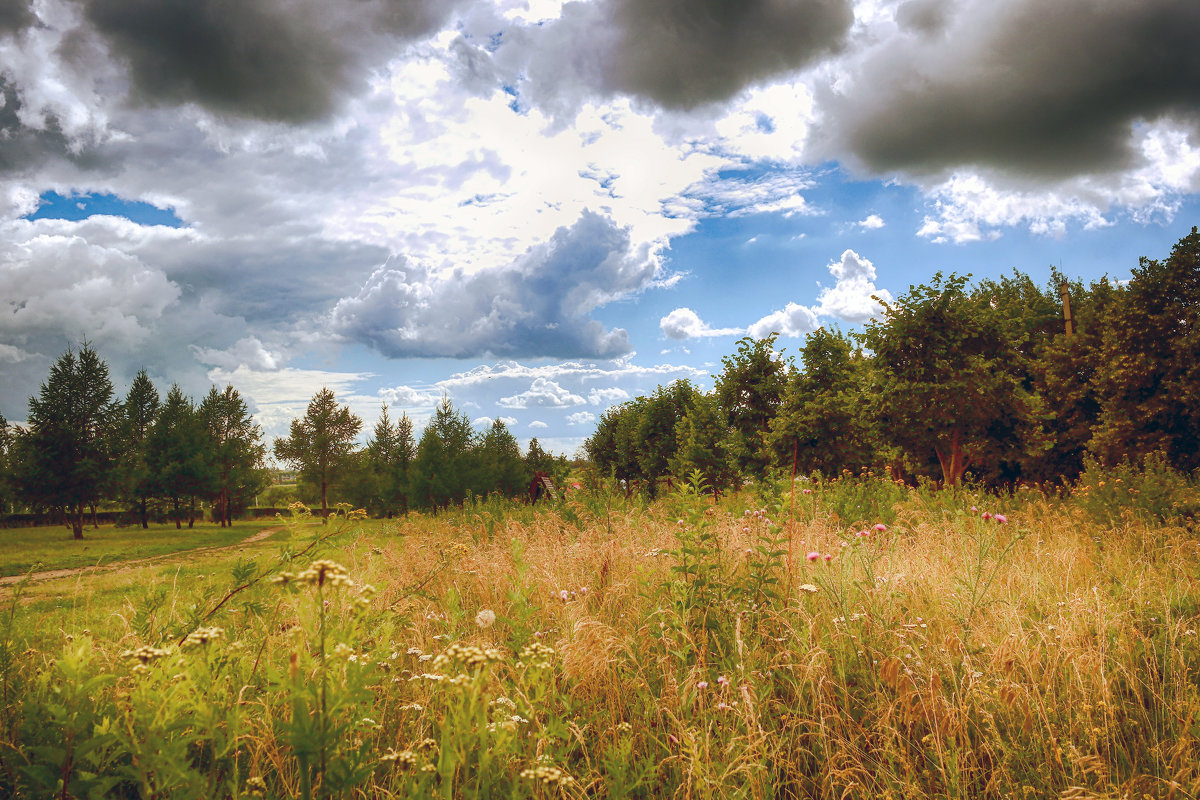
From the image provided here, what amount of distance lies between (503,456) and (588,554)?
31118mm

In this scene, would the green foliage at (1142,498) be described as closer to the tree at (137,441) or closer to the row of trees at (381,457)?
the row of trees at (381,457)

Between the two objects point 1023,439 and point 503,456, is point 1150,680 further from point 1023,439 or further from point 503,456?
point 503,456

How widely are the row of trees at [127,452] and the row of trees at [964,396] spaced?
25.2 m

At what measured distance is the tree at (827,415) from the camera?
13625 mm

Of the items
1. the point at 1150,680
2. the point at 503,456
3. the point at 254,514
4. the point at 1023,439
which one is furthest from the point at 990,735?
the point at 254,514

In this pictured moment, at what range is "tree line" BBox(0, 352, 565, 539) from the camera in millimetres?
22594

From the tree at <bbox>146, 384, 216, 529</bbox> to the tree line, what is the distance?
0.06 metres

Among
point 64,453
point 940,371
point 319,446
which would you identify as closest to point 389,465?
point 319,446

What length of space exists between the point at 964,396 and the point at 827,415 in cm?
328

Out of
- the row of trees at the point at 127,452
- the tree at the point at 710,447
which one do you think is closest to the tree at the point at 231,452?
→ the row of trees at the point at 127,452

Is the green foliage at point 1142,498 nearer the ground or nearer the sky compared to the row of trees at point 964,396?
nearer the ground

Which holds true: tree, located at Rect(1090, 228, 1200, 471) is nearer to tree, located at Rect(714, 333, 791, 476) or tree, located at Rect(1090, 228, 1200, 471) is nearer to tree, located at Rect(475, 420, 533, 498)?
tree, located at Rect(714, 333, 791, 476)

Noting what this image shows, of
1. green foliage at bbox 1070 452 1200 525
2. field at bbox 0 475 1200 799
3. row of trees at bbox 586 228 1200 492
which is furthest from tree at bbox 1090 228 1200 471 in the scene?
field at bbox 0 475 1200 799

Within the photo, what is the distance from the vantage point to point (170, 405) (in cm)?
3556
